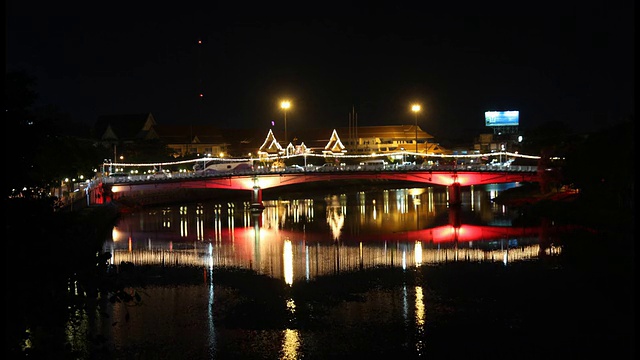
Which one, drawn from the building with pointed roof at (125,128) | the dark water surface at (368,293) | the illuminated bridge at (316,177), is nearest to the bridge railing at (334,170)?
the illuminated bridge at (316,177)

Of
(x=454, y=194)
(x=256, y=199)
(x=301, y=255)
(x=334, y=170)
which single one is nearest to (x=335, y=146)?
(x=334, y=170)

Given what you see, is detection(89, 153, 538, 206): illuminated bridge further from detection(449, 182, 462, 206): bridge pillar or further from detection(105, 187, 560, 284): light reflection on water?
detection(105, 187, 560, 284): light reflection on water

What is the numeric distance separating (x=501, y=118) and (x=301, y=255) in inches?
3861

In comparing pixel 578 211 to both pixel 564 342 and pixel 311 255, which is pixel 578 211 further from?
pixel 564 342

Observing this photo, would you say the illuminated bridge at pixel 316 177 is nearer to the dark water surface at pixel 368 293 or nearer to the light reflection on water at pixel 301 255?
the light reflection on water at pixel 301 255

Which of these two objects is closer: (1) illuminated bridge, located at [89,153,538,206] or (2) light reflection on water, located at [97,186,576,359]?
(2) light reflection on water, located at [97,186,576,359]

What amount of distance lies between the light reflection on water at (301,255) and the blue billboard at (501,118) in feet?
201

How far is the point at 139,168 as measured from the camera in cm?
8031

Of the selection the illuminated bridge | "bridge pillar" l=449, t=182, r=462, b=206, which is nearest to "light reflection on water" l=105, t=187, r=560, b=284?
"bridge pillar" l=449, t=182, r=462, b=206

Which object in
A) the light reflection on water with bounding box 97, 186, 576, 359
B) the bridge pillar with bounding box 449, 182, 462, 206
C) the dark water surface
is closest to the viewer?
the dark water surface

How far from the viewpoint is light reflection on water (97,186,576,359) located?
66.8 ft

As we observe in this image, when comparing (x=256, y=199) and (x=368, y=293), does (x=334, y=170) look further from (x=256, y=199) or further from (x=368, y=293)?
(x=368, y=293)

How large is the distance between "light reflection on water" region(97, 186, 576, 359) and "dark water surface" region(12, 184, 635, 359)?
0.26 ft

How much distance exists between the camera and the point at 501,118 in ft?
417
